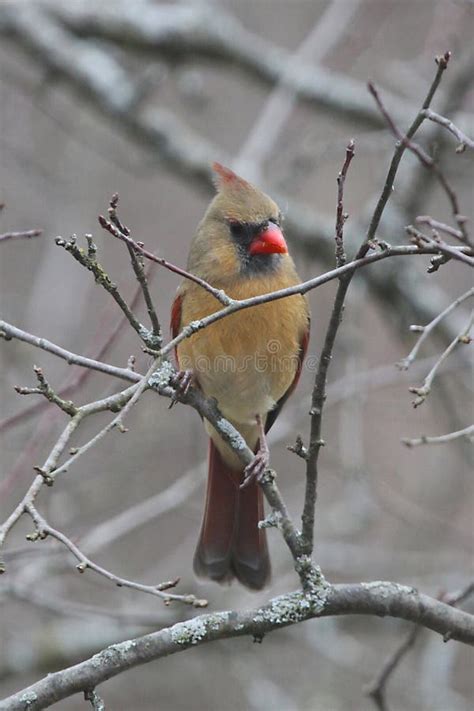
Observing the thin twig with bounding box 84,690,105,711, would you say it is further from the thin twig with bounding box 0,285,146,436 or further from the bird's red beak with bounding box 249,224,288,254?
the bird's red beak with bounding box 249,224,288,254

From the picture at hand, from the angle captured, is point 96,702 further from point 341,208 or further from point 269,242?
point 269,242

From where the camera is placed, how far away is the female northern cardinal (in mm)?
3654

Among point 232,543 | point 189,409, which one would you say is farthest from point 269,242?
point 189,409

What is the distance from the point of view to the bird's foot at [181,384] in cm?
287

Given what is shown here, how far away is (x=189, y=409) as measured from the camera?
582 cm

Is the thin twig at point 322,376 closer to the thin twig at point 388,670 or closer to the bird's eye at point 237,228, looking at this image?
the thin twig at point 388,670

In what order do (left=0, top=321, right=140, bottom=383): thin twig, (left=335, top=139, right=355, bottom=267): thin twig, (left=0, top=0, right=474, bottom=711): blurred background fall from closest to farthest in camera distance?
1. (left=335, top=139, right=355, bottom=267): thin twig
2. (left=0, top=321, right=140, bottom=383): thin twig
3. (left=0, top=0, right=474, bottom=711): blurred background

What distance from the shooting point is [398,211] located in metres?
5.61

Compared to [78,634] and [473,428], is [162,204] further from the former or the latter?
[473,428]

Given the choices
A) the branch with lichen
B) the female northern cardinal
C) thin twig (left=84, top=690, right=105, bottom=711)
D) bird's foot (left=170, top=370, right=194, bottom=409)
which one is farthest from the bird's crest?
thin twig (left=84, top=690, right=105, bottom=711)

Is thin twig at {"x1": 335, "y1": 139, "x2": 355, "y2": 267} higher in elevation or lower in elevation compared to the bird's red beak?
lower

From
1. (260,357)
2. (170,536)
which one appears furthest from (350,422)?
(170,536)

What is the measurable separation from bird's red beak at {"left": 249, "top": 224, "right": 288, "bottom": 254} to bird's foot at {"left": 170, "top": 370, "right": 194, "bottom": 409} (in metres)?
0.61

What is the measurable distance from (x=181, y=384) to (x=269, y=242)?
2.90 feet
